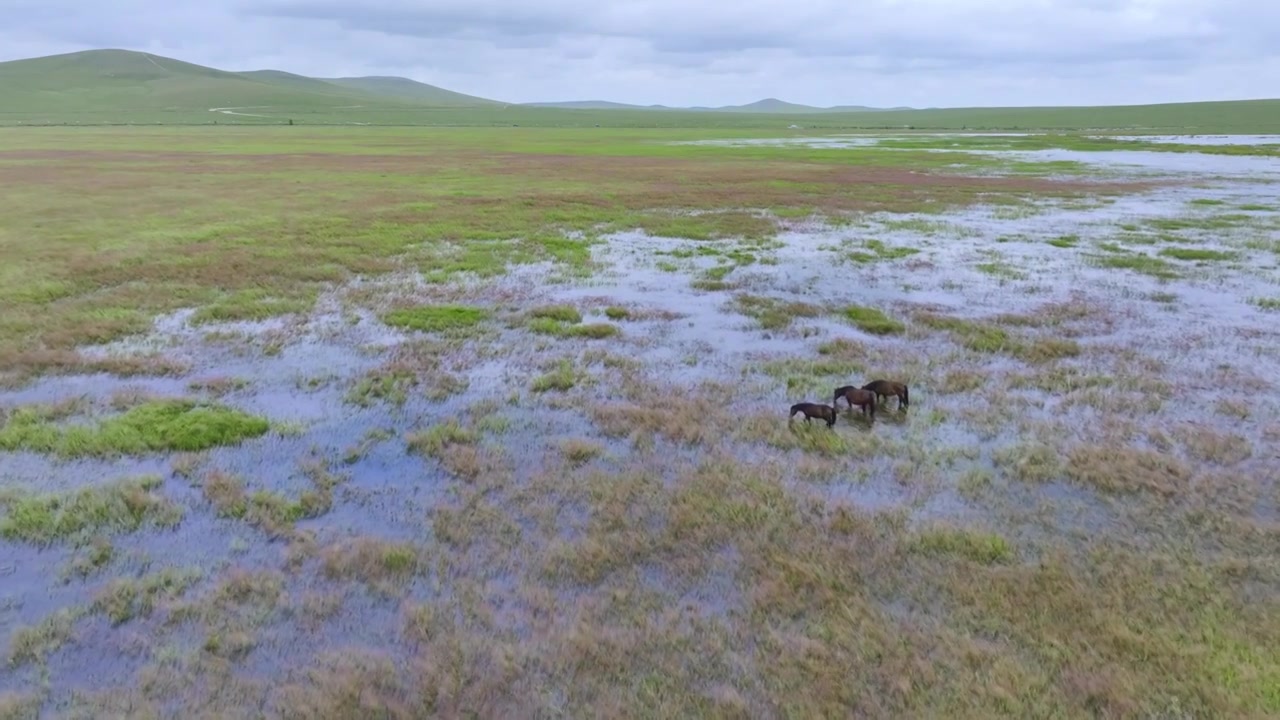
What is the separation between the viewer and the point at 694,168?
6275 cm

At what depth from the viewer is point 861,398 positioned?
40.4ft

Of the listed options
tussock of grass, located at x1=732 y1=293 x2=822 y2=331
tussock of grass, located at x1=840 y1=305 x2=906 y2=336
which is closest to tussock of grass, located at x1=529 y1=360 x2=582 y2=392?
tussock of grass, located at x1=732 y1=293 x2=822 y2=331

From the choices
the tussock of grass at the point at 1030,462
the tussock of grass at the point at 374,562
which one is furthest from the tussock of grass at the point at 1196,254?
the tussock of grass at the point at 374,562

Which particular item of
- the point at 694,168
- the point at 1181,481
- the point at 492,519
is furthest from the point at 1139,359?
the point at 694,168

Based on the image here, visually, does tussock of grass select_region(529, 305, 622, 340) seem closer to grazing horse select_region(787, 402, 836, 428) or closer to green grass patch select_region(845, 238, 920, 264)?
grazing horse select_region(787, 402, 836, 428)

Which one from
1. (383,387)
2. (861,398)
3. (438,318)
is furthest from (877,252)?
(383,387)

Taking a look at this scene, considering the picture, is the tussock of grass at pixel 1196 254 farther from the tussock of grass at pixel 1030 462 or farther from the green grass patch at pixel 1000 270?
the tussock of grass at pixel 1030 462

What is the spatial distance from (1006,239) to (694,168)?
34878 mm

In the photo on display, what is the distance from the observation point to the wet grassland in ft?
21.8

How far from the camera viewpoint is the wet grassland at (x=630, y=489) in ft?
21.8

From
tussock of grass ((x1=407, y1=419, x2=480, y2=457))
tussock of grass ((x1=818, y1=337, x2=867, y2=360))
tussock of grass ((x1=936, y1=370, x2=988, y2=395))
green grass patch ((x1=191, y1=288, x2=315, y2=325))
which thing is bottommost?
tussock of grass ((x1=407, y1=419, x2=480, y2=457))

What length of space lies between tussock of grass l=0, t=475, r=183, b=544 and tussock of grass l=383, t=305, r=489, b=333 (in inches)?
338

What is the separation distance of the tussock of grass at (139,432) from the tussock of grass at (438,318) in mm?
5893

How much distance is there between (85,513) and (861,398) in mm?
10898
